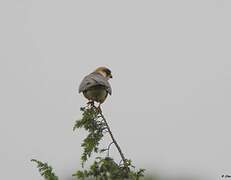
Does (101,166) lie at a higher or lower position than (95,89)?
lower

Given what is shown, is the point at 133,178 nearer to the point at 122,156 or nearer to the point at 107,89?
the point at 122,156

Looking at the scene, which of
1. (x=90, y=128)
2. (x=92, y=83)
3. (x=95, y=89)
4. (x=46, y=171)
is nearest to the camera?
(x=46, y=171)

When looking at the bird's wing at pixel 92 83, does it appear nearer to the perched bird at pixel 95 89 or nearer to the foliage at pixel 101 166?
the perched bird at pixel 95 89

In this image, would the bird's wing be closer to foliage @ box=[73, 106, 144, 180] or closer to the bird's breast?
the bird's breast

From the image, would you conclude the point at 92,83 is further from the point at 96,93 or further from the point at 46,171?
the point at 46,171

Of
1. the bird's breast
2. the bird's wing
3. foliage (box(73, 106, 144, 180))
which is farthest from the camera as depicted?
the bird's breast

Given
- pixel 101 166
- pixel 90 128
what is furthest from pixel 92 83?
pixel 101 166

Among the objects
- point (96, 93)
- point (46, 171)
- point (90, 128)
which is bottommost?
point (46, 171)

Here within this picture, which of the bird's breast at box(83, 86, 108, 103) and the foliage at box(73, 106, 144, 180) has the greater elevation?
the bird's breast at box(83, 86, 108, 103)

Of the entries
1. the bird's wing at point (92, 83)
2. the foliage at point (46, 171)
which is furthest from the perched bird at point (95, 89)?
the foliage at point (46, 171)

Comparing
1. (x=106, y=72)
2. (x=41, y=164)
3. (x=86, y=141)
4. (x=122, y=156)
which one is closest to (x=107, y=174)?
(x=122, y=156)

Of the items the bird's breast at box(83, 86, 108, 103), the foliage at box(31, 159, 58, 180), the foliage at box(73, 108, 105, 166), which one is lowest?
the foliage at box(31, 159, 58, 180)

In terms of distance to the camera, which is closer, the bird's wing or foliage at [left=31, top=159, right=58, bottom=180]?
foliage at [left=31, top=159, right=58, bottom=180]

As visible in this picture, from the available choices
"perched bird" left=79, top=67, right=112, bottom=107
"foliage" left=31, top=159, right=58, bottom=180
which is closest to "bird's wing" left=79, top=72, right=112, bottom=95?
"perched bird" left=79, top=67, right=112, bottom=107
